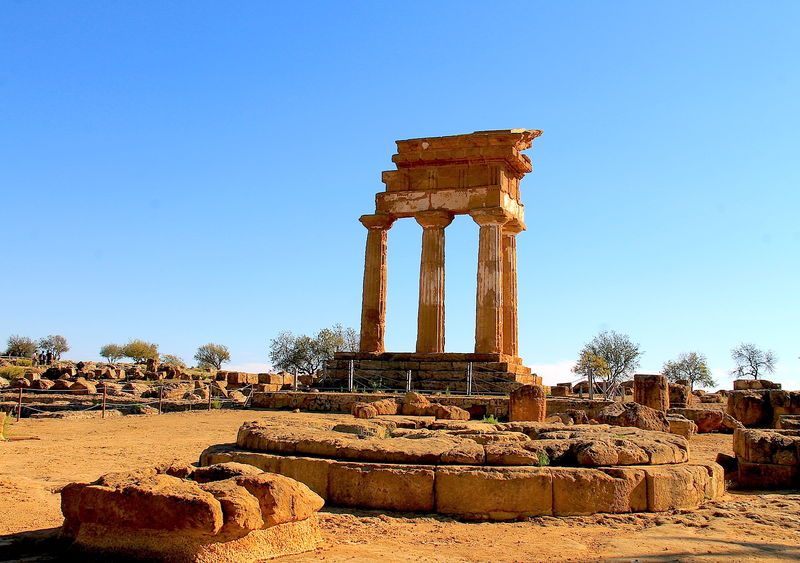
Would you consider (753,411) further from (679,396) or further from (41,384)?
(41,384)

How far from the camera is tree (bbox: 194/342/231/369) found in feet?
219

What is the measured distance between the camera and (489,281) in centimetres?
2406

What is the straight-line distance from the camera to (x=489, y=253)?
24109mm

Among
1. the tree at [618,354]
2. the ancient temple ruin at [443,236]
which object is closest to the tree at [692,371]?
the tree at [618,354]

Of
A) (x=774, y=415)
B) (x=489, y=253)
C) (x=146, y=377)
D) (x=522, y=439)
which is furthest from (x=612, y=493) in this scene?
(x=146, y=377)

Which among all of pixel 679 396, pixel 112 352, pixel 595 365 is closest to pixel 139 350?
pixel 112 352

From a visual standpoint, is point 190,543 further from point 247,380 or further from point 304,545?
point 247,380

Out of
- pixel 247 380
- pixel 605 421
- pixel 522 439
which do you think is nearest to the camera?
pixel 522 439

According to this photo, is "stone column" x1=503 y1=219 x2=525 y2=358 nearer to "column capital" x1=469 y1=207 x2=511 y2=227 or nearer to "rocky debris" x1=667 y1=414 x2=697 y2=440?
"column capital" x1=469 y1=207 x2=511 y2=227

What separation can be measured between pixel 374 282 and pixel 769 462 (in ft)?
57.1

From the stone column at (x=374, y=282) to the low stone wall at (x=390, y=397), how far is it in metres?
5.57

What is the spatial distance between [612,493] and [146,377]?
3154cm

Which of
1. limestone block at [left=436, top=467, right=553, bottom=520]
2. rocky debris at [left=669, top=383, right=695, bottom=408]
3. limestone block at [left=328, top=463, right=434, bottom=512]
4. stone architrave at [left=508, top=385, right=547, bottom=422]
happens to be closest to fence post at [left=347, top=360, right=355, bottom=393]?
stone architrave at [left=508, top=385, right=547, bottom=422]

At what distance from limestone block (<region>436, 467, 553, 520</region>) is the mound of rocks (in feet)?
5.60
